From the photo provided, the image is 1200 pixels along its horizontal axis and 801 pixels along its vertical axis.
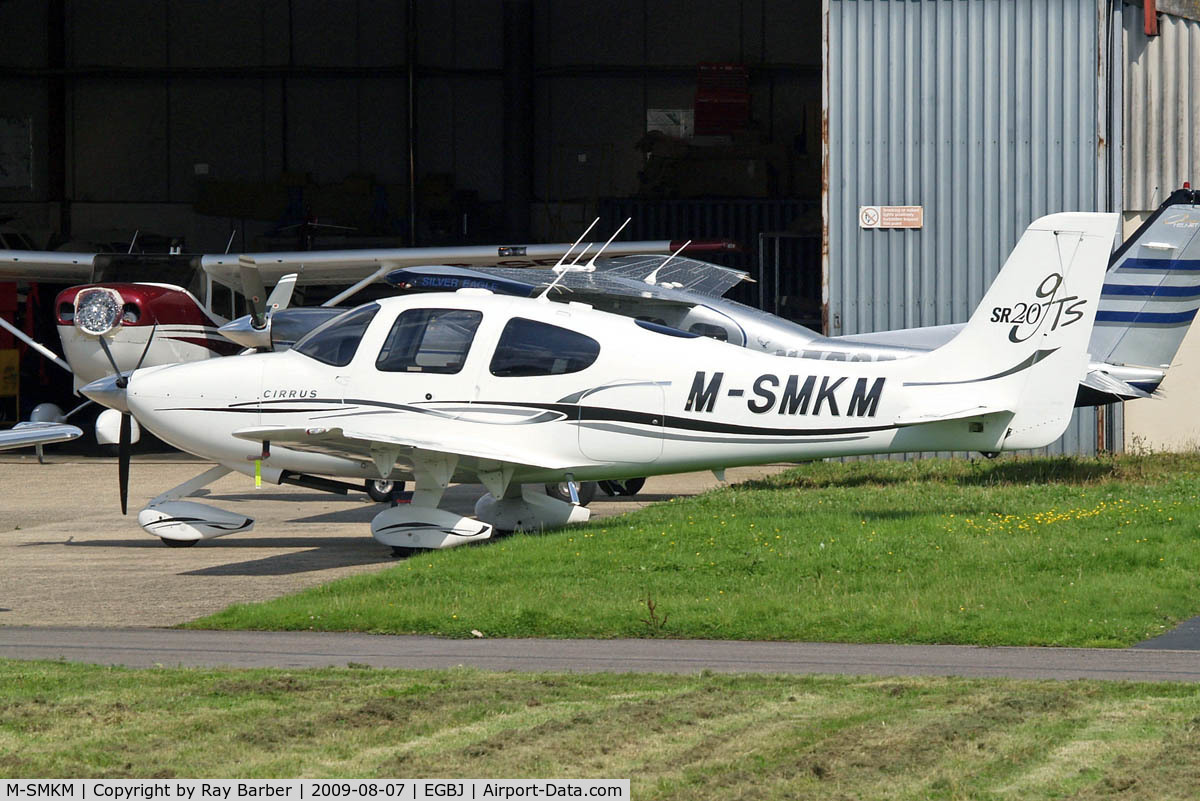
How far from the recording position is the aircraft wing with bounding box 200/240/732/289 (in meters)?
21.8

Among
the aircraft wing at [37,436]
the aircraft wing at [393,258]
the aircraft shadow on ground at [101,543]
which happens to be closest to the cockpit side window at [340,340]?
the aircraft shadow on ground at [101,543]

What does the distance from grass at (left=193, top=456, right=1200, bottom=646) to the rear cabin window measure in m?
1.32

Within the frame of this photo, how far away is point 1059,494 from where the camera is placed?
13.5m

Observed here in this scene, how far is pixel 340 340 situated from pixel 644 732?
6719 mm

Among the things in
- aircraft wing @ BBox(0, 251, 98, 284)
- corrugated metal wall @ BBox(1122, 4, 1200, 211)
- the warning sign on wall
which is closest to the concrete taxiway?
the warning sign on wall

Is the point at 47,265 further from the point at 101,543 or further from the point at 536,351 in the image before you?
the point at 536,351

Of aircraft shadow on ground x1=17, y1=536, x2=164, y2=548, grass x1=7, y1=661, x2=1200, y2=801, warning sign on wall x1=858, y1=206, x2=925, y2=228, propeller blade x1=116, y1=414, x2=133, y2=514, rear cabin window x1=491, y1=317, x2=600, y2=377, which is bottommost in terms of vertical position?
aircraft shadow on ground x1=17, y1=536, x2=164, y2=548

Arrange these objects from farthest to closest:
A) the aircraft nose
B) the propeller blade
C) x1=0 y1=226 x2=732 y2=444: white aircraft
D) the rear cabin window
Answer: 1. x1=0 y1=226 x2=732 y2=444: white aircraft
2. the propeller blade
3. the aircraft nose
4. the rear cabin window

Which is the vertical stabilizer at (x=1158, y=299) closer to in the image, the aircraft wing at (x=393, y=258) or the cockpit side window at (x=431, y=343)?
the cockpit side window at (x=431, y=343)

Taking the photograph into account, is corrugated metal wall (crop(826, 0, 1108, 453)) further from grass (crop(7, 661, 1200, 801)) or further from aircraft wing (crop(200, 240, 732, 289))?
grass (crop(7, 661, 1200, 801))

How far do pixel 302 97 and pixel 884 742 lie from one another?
3364cm

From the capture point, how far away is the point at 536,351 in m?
12.1

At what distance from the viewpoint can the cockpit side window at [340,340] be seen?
12.2 m

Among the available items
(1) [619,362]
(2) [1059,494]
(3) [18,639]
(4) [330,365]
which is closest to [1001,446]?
(2) [1059,494]
